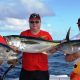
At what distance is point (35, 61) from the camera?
22.2 feet

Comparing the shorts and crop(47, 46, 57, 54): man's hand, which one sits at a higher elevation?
crop(47, 46, 57, 54): man's hand

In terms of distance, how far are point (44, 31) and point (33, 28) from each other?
242 mm

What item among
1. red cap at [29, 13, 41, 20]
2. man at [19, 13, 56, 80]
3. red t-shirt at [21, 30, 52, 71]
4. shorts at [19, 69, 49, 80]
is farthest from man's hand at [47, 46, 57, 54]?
red cap at [29, 13, 41, 20]

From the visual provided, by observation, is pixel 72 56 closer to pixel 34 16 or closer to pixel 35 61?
pixel 35 61

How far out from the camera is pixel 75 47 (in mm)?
6598

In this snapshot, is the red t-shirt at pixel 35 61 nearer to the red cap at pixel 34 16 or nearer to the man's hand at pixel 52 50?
the man's hand at pixel 52 50

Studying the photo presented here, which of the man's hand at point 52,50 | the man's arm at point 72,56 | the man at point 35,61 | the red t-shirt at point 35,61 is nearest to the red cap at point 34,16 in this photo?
the man at point 35,61

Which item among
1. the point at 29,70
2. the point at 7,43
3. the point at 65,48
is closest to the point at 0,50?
the point at 7,43

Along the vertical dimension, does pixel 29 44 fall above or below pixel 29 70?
above

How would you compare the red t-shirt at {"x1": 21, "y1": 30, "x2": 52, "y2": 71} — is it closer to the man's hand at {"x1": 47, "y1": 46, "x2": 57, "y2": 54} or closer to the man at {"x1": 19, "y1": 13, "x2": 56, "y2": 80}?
the man at {"x1": 19, "y1": 13, "x2": 56, "y2": 80}

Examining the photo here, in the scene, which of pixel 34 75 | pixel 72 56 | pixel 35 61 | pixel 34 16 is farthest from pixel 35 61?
pixel 34 16

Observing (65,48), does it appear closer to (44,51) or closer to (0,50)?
(44,51)

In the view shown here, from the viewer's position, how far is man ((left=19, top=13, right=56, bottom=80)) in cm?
677

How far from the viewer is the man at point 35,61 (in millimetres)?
6770
